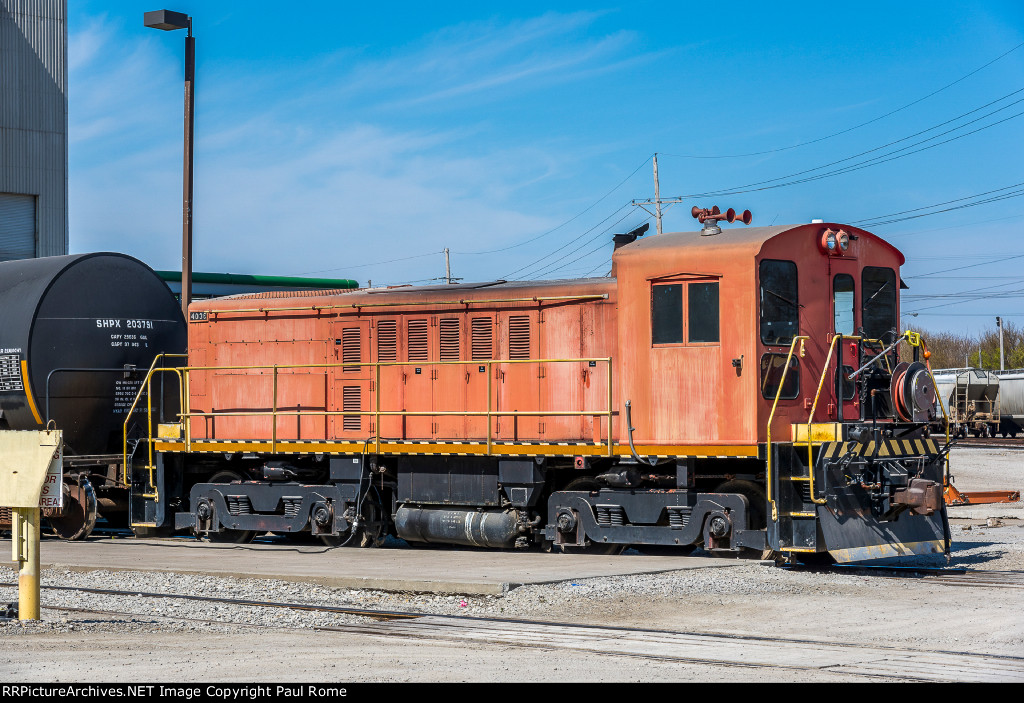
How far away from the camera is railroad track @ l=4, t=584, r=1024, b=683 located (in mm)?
7477

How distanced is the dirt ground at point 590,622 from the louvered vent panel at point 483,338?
4.13 m

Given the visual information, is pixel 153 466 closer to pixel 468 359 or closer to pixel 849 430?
pixel 468 359

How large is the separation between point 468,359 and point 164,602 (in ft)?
17.1

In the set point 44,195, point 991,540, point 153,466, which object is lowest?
point 991,540

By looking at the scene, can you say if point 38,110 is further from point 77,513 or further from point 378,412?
point 378,412

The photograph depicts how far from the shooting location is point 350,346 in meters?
15.9

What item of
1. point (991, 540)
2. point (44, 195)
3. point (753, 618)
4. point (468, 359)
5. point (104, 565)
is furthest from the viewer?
point (44, 195)

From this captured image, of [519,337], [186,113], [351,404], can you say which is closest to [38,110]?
[186,113]

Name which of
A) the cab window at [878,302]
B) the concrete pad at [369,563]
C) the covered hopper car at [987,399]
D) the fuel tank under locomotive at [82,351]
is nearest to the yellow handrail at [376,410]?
the fuel tank under locomotive at [82,351]

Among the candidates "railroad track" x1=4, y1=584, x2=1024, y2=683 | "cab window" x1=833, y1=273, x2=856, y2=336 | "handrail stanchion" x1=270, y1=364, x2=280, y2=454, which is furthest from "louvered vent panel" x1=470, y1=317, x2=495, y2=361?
"railroad track" x1=4, y1=584, x2=1024, y2=683

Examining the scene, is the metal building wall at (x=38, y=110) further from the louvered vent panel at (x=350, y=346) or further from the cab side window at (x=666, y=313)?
the cab side window at (x=666, y=313)

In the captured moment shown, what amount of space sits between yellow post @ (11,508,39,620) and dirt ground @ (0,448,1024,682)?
0.94ft

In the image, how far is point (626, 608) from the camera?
34.3 feet

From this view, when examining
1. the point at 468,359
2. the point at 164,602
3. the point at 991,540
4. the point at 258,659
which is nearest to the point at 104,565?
the point at 164,602
